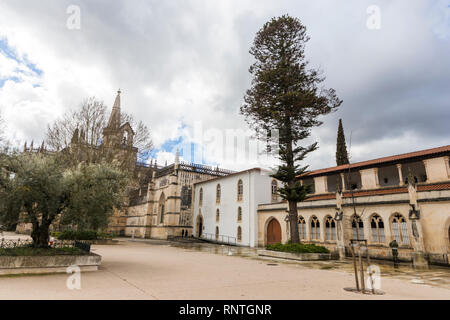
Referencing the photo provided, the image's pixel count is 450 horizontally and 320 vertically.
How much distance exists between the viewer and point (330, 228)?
23.6 m

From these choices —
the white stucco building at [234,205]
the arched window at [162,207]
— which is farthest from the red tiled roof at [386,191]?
the arched window at [162,207]

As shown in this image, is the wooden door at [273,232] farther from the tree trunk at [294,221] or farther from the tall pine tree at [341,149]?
the tall pine tree at [341,149]

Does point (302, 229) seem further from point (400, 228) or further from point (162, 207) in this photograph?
point (162, 207)

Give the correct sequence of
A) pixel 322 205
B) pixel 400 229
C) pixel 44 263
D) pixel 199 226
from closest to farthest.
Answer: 1. pixel 44 263
2. pixel 400 229
3. pixel 322 205
4. pixel 199 226

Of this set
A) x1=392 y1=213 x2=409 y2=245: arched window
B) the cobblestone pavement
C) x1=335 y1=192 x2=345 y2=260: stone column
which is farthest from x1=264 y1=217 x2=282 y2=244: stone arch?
the cobblestone pavement

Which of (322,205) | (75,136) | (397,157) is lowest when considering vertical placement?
(322,205)

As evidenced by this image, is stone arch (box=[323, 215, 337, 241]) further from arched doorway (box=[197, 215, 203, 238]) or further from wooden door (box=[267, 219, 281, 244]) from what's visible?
arched doorway (box=[197, 215, 203, 238])

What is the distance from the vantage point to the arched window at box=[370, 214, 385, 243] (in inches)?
801

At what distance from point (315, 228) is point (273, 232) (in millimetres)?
5906

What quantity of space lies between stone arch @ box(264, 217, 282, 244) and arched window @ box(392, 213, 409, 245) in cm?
1161

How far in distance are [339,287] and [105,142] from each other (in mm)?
25549

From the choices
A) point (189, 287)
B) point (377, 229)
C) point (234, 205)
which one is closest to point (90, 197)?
point (189, 287)

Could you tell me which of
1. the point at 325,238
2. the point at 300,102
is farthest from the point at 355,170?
the point at 300,102
